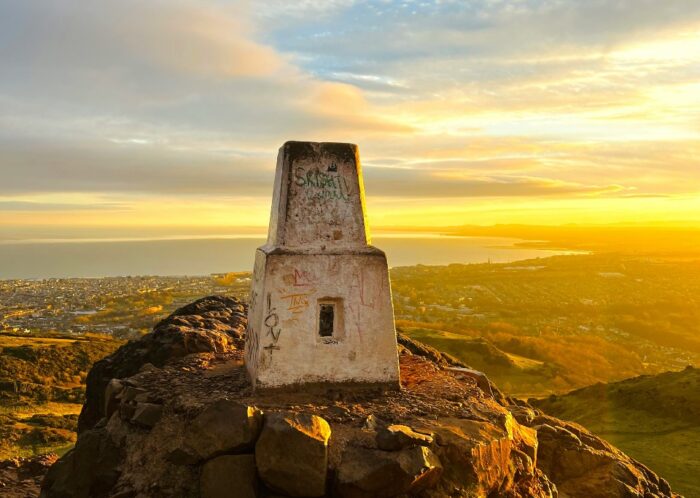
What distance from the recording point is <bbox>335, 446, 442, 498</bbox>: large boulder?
7602 millimetres

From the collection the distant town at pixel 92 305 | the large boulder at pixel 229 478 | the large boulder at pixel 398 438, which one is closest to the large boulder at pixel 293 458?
the large boulder at pixel 229 478

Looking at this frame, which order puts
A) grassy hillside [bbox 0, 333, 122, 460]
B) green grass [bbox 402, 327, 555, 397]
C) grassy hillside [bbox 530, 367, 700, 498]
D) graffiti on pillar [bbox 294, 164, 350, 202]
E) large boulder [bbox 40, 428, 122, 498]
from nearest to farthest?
large boulder [bbox 40, 428, 122, 498], graffiti on pillar [bbox 294, 164, 350, 202], grassy hillside [bbox 530, 367, 700, 498], grassy hillside [bbox 0, 333, 122, 460], green grass [bbox 402, 327, 555, 397]

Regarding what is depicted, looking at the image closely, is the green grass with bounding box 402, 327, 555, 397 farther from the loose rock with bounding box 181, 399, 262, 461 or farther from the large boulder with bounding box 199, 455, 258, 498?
the large boulder with bounding box 199, 455, 258, 498

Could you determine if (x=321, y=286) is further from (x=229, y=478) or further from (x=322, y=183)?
(x=229, y=478)

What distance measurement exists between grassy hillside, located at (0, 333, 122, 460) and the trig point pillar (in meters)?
13.8

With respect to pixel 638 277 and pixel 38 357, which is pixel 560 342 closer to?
pixel 38 357

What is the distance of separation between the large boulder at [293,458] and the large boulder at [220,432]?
248 millimetres

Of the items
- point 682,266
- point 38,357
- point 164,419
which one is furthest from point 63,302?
point 682,266

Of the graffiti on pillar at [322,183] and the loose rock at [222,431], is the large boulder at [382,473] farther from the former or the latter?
the graffiti on pillar at [322,183]

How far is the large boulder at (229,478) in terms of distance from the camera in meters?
7.79

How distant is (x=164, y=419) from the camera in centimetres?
932

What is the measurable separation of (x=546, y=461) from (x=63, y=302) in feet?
235

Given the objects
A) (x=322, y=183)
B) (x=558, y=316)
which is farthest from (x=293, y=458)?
(x=558, y=316)

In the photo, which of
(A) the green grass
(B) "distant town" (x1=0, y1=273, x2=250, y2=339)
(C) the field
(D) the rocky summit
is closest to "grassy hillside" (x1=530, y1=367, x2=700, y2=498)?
(D) the rocky summit
